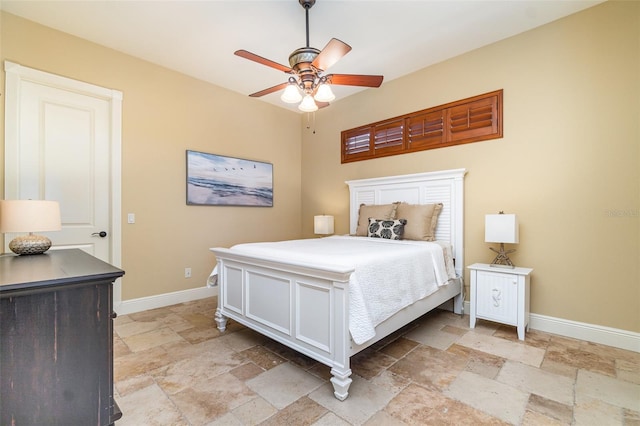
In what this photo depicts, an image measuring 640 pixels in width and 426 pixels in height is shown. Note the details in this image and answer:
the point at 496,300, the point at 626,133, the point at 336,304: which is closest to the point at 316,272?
the point at 336,304

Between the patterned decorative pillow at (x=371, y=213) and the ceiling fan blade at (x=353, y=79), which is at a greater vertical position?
the ceiling fan blade at (x=353, y=79)

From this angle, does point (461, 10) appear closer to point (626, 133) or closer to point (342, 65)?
point (342, 65)

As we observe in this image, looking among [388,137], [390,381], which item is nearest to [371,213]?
[388,137]

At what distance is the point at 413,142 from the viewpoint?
3.82m

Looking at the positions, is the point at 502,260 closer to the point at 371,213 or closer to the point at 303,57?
the point at 371,213

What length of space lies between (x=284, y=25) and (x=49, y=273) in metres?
2.71

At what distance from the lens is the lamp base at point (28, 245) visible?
1847 millimetres

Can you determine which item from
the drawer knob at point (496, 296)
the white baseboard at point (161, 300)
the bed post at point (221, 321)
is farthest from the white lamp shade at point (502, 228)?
the white baseboard at point (161, 300)

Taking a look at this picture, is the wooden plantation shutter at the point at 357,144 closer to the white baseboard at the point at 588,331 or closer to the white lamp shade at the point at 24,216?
the white baseboard at the point at 588,331

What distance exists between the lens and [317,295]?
6.42 ft

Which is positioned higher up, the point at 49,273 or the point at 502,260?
the point at 49,273

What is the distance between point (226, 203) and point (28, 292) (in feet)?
10.4

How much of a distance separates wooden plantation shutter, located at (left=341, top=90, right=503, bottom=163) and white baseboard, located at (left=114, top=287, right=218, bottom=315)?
9.40 feet

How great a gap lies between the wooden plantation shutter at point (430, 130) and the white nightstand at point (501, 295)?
1.46 m
